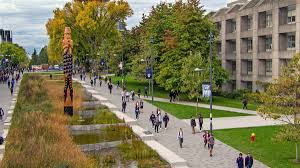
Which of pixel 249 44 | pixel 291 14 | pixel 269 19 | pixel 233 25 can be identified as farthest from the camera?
pixel 233 25

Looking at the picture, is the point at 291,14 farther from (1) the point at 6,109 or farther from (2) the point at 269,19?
(1) the point at 6,109

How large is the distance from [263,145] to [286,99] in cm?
586

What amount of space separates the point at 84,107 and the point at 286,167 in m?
27.5

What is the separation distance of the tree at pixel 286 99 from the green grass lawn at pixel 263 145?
51.9 inches

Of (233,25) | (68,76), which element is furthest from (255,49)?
(68,76)

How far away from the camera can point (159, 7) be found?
234 ft

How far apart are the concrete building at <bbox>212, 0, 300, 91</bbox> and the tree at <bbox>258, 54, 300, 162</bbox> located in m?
27.2

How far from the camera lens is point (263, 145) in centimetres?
3098

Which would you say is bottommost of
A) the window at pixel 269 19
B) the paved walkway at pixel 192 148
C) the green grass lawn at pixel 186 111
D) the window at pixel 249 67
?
the paved walkway at pixel 192 148

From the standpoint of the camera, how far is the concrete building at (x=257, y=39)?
5491 centimetres

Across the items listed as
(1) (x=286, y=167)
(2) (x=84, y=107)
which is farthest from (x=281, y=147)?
(2) (x=84, y=107)

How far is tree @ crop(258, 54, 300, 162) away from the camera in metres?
26.0

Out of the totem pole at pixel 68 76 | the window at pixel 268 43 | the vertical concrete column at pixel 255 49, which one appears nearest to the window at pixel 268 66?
the vertical concrete column at pixel 255 49

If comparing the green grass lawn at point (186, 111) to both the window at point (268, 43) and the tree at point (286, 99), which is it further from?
the tree at point (286, 99)
